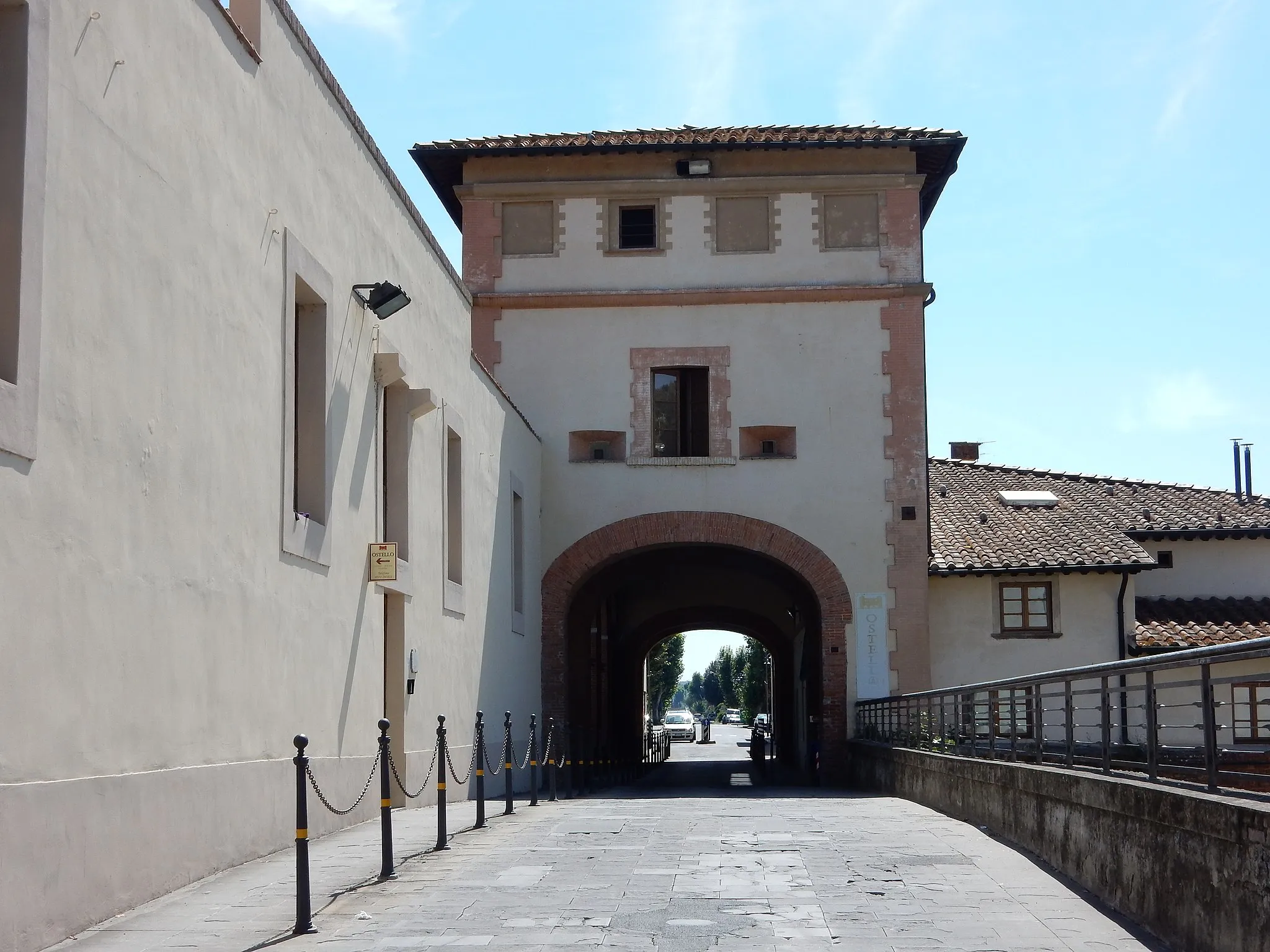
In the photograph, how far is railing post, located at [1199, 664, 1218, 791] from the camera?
723 centimetres

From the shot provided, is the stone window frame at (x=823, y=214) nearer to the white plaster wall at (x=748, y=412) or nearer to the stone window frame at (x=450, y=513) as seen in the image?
the white plaster wall at (x=748, y=412)

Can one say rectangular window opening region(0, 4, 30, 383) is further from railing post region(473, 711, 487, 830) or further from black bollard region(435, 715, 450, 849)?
railing post region(473, 711, 487, 830)

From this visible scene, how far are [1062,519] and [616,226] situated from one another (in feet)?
33.8

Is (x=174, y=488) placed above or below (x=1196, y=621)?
above

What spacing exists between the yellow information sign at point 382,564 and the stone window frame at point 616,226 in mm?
12140

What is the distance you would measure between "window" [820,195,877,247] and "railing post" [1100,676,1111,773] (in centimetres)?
1625

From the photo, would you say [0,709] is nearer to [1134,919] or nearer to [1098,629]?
[1134,919]

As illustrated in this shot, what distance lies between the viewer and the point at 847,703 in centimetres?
2416

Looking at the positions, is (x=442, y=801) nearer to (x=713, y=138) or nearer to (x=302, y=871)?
(x=302, y=871)

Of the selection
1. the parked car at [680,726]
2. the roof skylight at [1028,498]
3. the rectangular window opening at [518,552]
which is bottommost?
the parked car at [680,726]

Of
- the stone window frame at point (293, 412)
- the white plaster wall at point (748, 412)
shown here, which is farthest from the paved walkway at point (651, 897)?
the white plaster wall at point (748, 412)

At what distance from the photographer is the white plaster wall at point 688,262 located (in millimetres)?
24922

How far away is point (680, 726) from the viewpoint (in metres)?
76.4

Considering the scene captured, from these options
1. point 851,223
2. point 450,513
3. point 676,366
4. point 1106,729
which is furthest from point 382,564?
point 851,223
